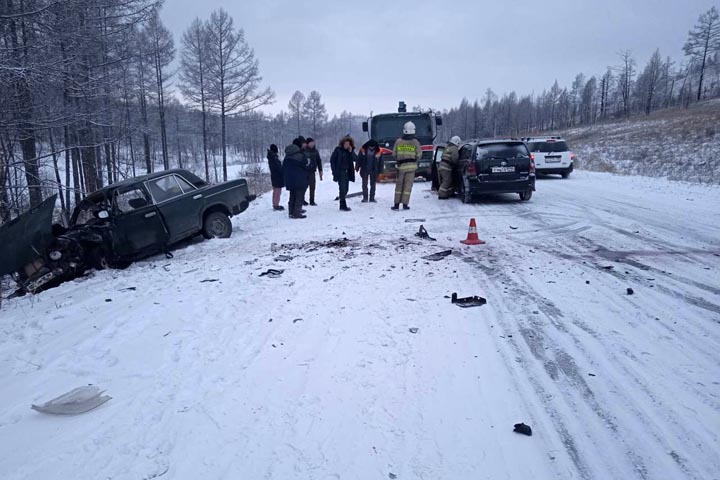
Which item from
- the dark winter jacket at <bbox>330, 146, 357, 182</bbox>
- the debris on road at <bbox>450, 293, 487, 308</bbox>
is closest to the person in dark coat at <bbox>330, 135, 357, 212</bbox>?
the dark winter jacket at <bbox>330, 146, 357, 182</bbox>

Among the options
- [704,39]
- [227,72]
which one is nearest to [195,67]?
[227,72]

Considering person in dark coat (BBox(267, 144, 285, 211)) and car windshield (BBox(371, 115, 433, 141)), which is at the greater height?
car windshield (BBox(371, 115, 433, 141))

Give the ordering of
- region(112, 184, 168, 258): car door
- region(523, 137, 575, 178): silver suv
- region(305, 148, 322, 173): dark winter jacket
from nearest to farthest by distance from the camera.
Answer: region(112, 184, 168, 258): car door
region(305, 148, 322, 173): dark winter jacket
region(523, 137, 575, 178): silver suv

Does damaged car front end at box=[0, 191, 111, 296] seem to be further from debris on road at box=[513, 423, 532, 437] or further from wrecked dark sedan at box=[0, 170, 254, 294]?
debris on road at box=[513, 423, 532, 437]

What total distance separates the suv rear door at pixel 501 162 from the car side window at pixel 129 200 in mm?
7899

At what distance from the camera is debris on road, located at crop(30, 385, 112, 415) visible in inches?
114

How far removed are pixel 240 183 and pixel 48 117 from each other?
5235mm

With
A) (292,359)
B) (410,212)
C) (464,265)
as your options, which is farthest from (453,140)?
(292,359)

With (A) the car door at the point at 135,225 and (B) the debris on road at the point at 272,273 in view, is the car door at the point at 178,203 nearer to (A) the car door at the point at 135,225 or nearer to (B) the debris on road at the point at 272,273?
(A) the car door at the point at 135,225

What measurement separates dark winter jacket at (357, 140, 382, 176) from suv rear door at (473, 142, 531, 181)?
2797 millimetres

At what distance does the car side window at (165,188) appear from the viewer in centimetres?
750

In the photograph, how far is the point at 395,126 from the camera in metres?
16.6

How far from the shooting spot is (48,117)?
968 centimetres

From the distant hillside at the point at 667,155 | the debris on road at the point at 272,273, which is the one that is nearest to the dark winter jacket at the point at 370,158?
the debris on road at the point at 272,273
